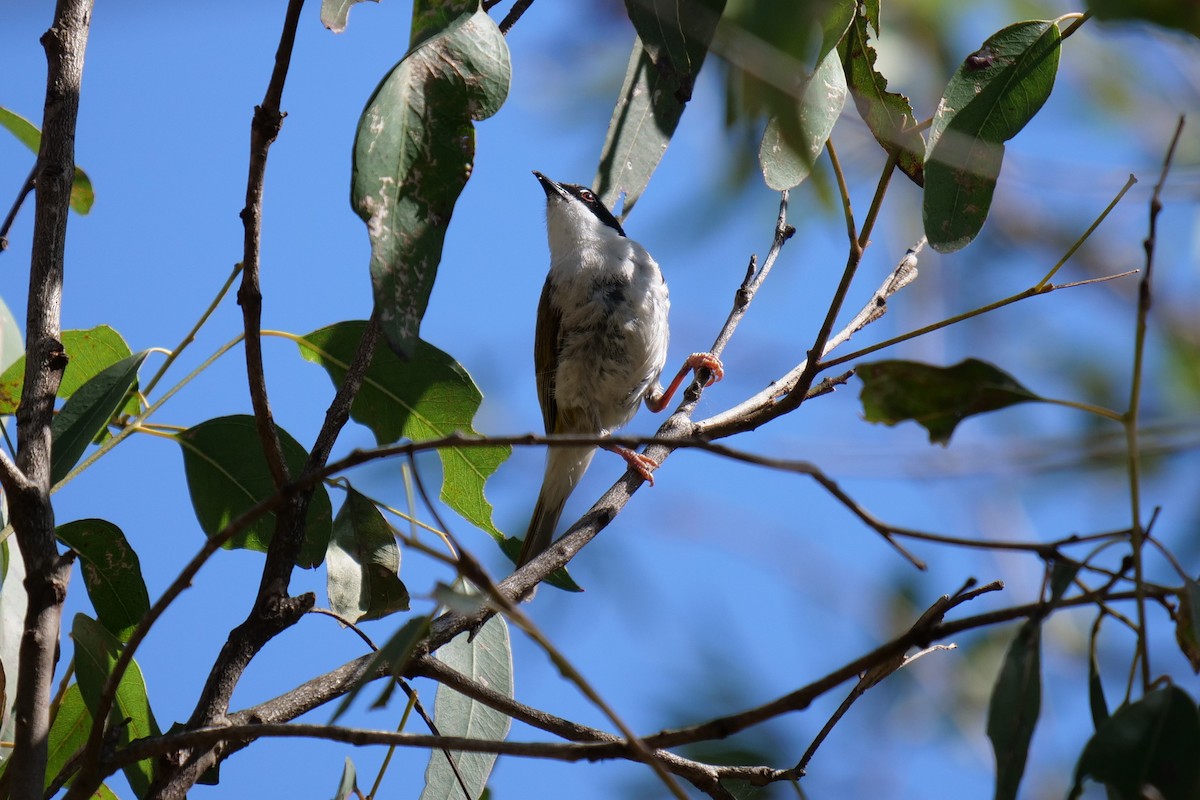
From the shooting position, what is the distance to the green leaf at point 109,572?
6.53 ft

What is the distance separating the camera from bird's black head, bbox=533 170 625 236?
5117 mm

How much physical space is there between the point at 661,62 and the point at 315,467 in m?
0.87

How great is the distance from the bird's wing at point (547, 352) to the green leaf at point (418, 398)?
7.15 ft

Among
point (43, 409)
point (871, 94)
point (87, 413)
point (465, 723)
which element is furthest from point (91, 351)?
point (871, 94)

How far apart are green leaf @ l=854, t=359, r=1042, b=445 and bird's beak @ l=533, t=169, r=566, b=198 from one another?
3894 millimetres

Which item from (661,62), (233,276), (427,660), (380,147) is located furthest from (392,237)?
(427,660)

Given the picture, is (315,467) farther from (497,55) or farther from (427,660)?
(497,55)

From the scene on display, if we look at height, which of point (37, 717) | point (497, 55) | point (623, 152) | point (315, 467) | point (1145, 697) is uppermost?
point (623, 152)

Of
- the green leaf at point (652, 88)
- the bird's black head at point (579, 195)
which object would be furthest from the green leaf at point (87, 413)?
the bird's black head at point (579, 195)

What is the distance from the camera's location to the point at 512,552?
2.49 m

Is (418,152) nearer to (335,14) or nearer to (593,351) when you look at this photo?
(335,14)

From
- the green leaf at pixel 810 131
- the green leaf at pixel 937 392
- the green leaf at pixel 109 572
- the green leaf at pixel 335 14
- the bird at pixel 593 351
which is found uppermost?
the bird at pixel 593 351

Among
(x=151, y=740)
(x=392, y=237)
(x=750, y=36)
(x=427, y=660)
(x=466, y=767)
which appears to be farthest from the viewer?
(x=466, y=767)

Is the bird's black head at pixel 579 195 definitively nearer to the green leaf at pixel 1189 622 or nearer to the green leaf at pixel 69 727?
the green leaf at pixel 69 727
